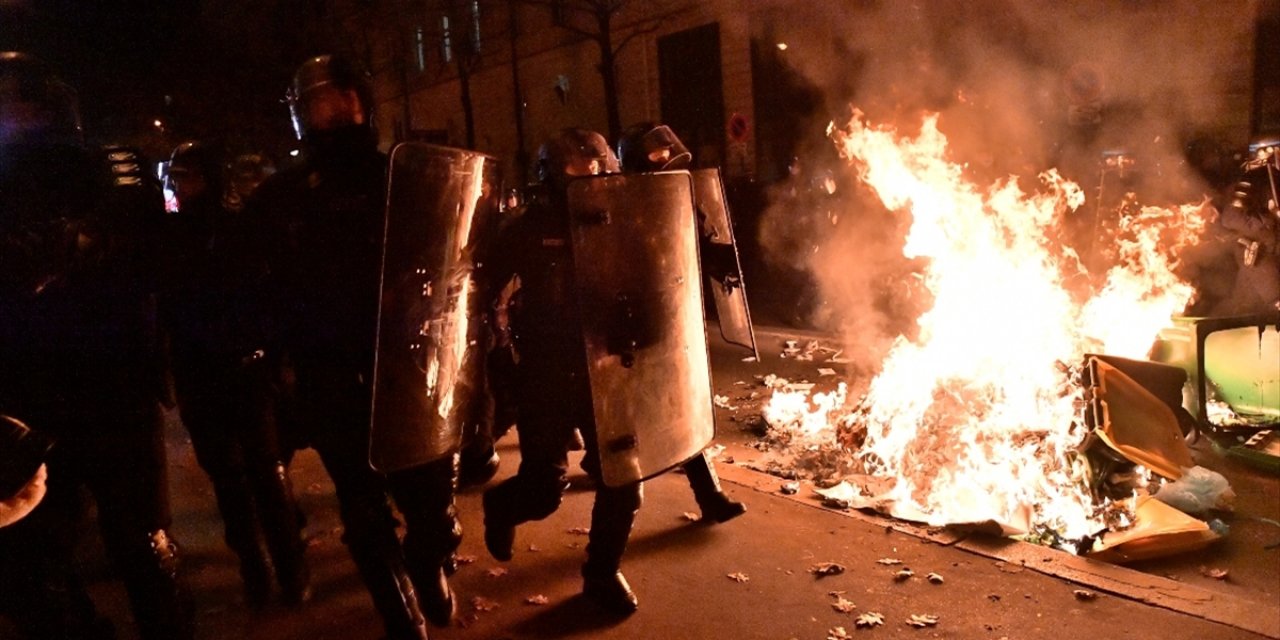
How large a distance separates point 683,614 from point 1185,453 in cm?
294

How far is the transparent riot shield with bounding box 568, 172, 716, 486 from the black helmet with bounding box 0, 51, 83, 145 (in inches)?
71.5

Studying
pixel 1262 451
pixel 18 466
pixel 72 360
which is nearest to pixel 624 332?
pixel 72 360

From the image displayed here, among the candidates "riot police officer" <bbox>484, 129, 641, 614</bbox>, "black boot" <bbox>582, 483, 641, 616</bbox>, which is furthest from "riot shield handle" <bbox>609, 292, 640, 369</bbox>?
"black boot" <bbox>582, 483, 641, 616</bbox>

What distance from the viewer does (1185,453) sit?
189 inches

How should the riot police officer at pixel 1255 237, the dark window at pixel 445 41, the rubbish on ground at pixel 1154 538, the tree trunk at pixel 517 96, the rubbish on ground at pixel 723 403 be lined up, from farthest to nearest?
the dark window at pixel 445 41 → the tree trunk at pixel 517 96 → the riot police officer at pixel 1255 237 → the rubbish on ground at pixel 723 403 → the rubbish on ground at pixel 1154 538

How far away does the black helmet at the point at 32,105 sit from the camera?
306 cm

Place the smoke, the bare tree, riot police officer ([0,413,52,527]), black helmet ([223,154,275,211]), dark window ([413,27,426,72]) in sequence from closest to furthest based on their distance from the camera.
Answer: riot police officer ([0,413,52,527]) → black helmet ([223,154,275,211]) → the smoke → the bare tree → dark window ([413,27,426,72])

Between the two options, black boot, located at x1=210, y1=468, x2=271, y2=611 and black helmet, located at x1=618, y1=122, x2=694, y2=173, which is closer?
black boot, located at x1=210, y1=468, x2=271, y2=611

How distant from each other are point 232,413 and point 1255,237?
28.2ft

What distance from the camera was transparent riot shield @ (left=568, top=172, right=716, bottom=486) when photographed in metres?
3.34

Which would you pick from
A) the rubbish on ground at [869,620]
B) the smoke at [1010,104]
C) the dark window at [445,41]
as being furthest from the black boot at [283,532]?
the dark window at [445,41]

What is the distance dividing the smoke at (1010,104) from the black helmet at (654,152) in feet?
17.3

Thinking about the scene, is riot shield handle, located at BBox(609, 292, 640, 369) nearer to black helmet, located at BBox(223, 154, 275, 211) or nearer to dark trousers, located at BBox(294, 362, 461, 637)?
dark trousers, located at BBox(294, 362, 461, 637)

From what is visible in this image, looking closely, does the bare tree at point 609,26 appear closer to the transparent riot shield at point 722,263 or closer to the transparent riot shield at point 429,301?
the transparent riot shield at point 722,263
